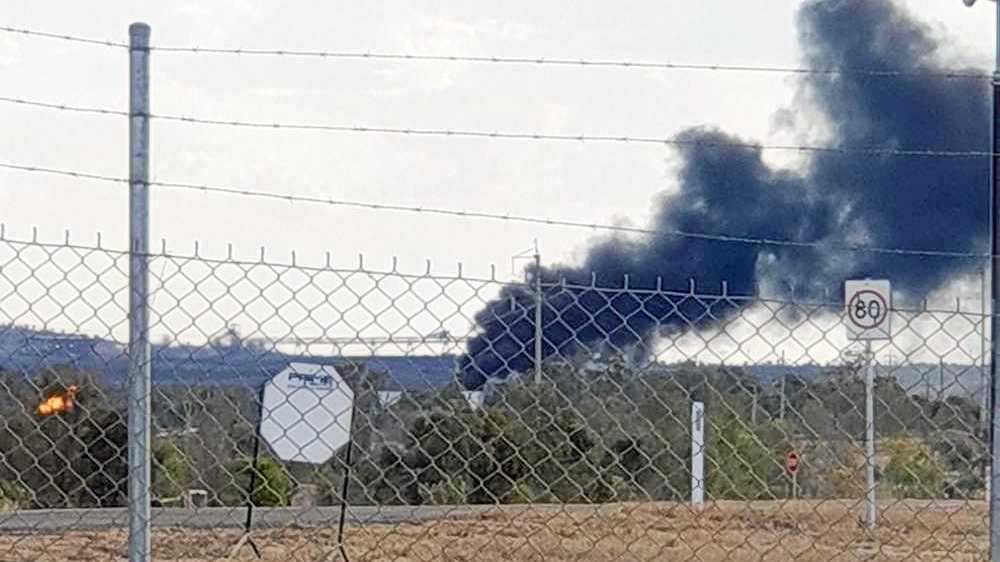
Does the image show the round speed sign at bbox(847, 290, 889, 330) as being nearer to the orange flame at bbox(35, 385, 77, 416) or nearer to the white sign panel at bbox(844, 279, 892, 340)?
the white sign panel at bbox(844, 279, 892, 340)

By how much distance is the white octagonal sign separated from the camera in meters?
3.73

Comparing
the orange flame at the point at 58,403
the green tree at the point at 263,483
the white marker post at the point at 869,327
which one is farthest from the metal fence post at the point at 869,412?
the orange flame at the point at 58,403

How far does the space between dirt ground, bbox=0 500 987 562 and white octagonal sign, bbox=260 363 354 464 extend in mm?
1806

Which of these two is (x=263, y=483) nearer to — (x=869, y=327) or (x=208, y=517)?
(x=208, y=517)

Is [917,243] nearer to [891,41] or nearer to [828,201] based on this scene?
[828,201]

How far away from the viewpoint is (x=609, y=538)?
7.91m

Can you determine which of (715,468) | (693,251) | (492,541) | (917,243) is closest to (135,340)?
(715,468)

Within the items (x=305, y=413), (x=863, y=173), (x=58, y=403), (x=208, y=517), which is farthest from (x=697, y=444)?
(x=863, y=173)

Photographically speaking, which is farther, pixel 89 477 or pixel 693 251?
pixel 693 251

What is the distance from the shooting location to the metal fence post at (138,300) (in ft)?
10.4

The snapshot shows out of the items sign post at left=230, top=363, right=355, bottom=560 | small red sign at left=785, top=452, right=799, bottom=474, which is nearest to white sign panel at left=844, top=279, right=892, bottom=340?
small red sign at left=785, top=452, right=799, bottom=474

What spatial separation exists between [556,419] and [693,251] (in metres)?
3.72

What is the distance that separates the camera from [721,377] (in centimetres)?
379

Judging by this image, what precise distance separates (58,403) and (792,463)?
2.21 meters
